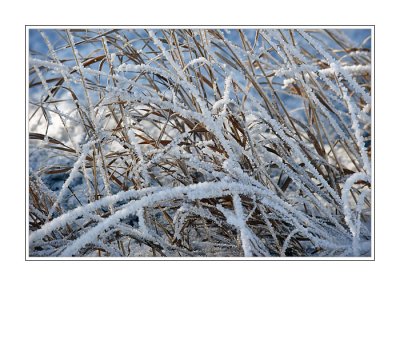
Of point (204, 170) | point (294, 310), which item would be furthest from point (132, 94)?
point (294, 310)

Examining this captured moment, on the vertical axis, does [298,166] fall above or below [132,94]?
below

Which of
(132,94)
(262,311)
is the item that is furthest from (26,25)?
(262,311)

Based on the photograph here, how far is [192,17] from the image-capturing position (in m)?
0.98

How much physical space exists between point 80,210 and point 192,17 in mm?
389

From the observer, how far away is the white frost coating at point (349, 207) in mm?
807

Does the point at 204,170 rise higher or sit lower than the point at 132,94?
lower

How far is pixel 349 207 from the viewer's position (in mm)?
856

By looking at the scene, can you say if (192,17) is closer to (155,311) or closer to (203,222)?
(203,222)

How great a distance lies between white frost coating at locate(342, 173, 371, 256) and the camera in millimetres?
807

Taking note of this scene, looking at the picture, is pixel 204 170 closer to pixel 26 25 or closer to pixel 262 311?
pixel 262 311

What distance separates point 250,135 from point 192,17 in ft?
0.76
